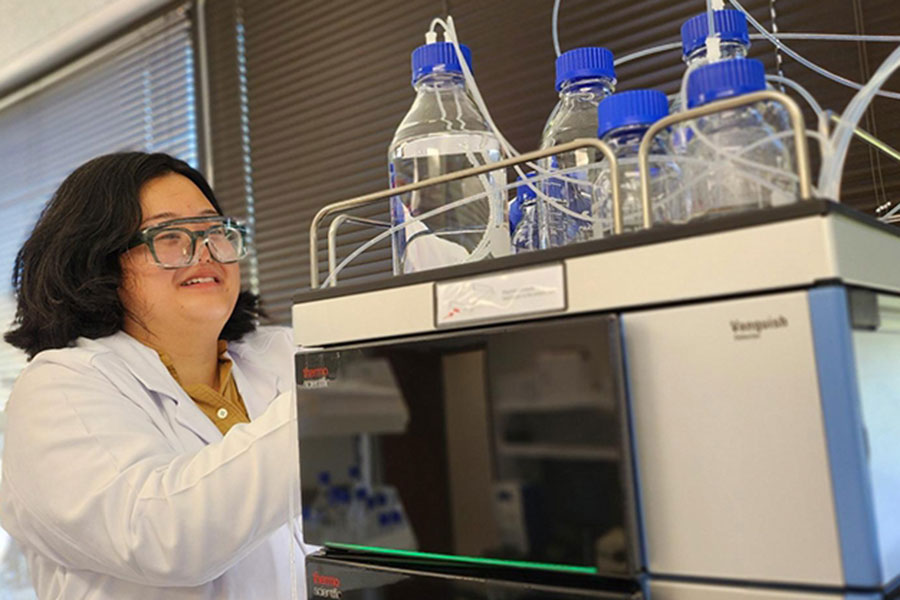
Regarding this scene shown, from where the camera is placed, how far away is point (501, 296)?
1.86 ft

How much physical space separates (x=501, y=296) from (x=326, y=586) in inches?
11.7

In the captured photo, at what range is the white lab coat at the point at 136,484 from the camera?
82 centimetres

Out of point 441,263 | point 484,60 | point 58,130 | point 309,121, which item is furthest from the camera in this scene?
point 58,130

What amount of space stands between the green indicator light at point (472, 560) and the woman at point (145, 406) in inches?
5.7

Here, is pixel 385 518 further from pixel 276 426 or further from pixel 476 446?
pixel 276 426

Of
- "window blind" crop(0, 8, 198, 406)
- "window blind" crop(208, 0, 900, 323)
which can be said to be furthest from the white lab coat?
"window blind" crop(0, 8, 198, 406)

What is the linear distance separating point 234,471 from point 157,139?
1954 mm

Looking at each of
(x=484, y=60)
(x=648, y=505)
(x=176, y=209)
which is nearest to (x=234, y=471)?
(x=648, y=505)

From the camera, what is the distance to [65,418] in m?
0.95

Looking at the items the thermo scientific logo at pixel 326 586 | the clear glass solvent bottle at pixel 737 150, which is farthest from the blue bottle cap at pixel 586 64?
the thermo scientific logo at pixel 326 586

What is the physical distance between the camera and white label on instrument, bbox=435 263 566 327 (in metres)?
0.54

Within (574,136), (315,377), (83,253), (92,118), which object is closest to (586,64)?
(574,136)

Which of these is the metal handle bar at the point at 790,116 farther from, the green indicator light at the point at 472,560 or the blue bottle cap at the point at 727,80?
the green indicator light at the point at 472,560

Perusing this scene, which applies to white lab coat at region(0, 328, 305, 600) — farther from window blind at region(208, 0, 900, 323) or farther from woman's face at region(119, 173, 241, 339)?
window blind at region(208, 0, 900, 323)
